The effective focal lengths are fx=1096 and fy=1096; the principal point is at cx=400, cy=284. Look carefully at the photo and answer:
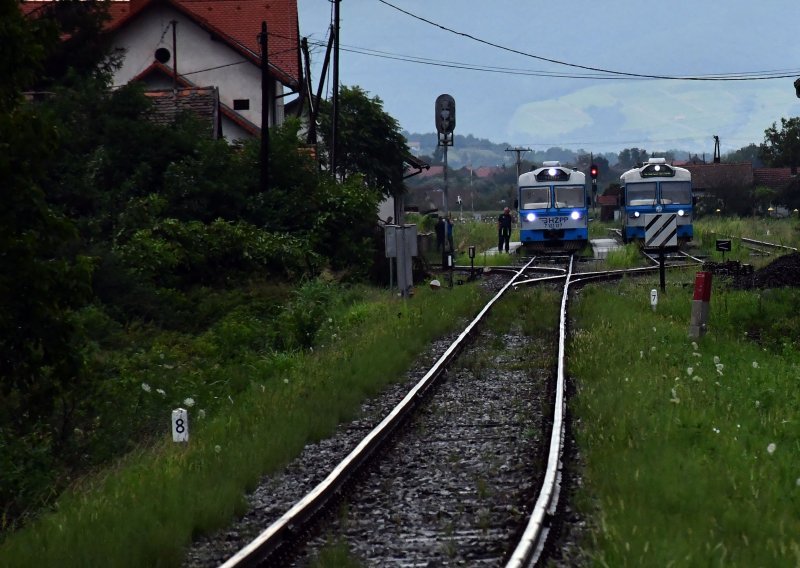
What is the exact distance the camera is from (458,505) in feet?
25.6

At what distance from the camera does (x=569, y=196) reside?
132ft

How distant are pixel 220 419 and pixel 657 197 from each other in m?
31.8

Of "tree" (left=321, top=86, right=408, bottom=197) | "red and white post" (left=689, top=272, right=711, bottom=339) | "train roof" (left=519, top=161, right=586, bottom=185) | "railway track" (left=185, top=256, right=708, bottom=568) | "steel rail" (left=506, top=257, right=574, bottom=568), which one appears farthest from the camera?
"tree" (left=321, top=86, right=408, bottom=197)

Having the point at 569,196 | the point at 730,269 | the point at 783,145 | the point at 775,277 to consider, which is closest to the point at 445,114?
the point at 569,196

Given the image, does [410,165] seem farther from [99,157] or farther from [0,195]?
[0,195]

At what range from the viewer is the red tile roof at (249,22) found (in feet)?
164

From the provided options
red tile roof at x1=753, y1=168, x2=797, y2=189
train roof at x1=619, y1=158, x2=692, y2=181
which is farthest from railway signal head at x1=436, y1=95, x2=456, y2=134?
red tile roof at x1=753, y1=168, x2=797, y2=189

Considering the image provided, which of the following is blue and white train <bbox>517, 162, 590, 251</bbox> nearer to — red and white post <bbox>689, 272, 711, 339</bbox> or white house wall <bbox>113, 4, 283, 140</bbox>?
white house wall <bbox>113, 4, 283, 140</bbox>

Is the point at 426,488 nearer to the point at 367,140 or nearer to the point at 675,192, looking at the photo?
the point at 675,192

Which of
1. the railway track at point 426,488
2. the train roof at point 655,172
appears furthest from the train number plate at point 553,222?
the railway track at point 426,488

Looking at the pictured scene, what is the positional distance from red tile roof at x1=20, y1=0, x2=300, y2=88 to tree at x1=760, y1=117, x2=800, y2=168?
181ft

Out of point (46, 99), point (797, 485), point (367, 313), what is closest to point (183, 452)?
point (797, 485)

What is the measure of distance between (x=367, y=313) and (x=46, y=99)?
13990mm

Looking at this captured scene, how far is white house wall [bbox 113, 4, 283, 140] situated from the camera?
167 feet
